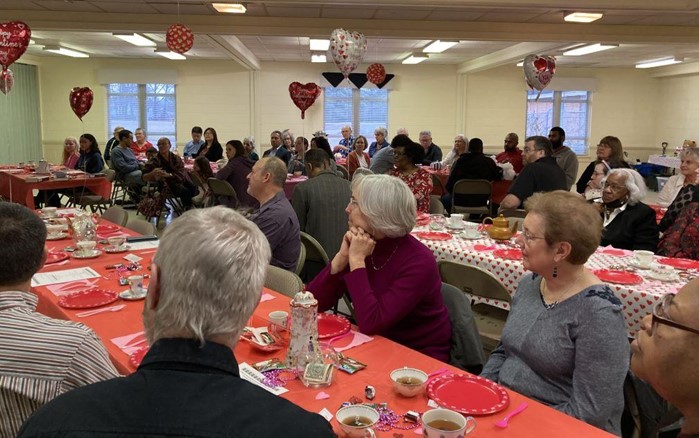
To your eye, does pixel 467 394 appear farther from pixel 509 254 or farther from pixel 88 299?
pixel 509 254

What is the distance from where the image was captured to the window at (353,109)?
574 inches

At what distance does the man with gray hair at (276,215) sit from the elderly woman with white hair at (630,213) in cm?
217

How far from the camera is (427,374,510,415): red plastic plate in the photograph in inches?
61.8

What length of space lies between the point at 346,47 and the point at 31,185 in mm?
4568

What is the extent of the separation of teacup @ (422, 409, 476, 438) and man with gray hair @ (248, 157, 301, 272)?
7.30ft

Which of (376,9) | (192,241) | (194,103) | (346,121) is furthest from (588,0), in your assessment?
(194,103)

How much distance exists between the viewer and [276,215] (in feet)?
11.8

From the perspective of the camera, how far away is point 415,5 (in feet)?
22.8

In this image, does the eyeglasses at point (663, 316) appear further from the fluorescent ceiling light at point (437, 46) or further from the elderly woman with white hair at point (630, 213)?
the fluorescent ceiling light at point (437, 46)

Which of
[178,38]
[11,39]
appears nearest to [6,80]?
[11,39]

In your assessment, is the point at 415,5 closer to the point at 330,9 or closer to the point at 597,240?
the point at 330,9

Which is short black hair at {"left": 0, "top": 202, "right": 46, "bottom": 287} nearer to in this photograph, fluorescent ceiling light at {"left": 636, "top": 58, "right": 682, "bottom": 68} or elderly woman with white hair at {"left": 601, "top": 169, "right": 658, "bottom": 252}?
elderly woman with white hair at {"left": 601, "top": 169, "right": 658, "bottom": 252}

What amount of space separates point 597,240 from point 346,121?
1303 cm

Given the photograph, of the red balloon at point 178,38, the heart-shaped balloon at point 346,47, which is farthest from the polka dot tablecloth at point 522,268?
the red balloon at point 178,38
